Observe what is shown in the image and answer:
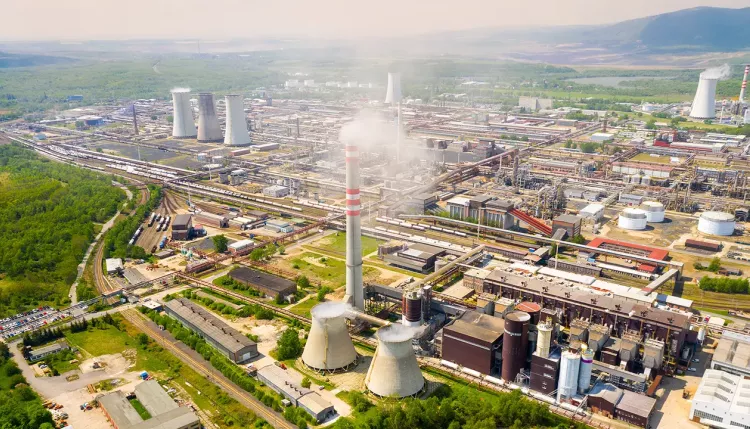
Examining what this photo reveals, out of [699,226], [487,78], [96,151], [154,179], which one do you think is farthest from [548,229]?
[487,78]

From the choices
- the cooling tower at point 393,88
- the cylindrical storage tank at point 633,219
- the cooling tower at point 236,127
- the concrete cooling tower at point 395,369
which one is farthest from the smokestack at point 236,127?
the concrete cooling tower at point 395,369

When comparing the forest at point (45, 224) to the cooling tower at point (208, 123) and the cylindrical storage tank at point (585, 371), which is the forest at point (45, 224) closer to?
the cooling tower at point (208, 123)

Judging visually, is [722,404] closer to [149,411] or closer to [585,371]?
[585,371]

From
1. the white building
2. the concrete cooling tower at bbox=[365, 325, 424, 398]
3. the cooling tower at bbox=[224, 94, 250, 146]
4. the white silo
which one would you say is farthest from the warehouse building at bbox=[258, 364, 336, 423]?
the cooling tower at bbox=[224, 94, 250, 146]

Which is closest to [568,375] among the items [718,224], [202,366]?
[202,366]

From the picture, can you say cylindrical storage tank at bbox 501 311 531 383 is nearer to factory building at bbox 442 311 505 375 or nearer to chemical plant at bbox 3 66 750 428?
chemical plant at bbox 3 66 750 428
